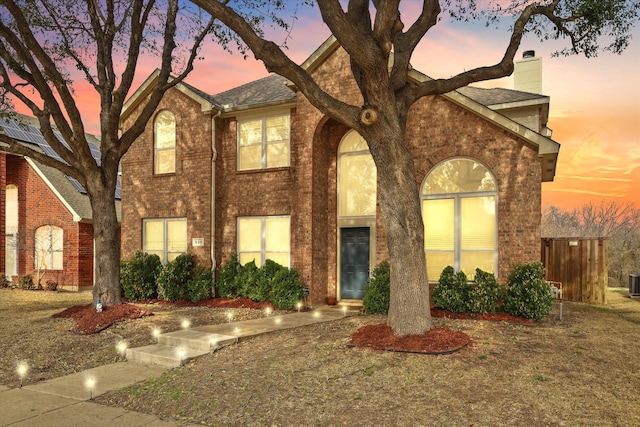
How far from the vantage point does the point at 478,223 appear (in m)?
Answer: 11.0

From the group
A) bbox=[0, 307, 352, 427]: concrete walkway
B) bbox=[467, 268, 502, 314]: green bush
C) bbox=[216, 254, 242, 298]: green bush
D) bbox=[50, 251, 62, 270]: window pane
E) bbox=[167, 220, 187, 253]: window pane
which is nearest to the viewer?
bbox=[0, 307, 352, 427]: concrete walkway

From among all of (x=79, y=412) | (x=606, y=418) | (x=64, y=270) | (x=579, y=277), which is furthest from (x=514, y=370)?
(x=64, y=270)

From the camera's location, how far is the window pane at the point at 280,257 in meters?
13.3

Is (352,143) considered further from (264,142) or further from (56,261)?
(56,261)

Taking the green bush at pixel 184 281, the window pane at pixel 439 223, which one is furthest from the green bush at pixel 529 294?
the green bush at pixel 184 281

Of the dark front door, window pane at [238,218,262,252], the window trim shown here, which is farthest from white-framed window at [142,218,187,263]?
the dark front door

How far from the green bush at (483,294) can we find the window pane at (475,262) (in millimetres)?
762

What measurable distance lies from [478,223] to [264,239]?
20.2 feet

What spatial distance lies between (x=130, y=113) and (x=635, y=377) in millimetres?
16096

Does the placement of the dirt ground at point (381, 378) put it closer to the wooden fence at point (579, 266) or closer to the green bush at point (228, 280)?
the green bush at point (228, 280)

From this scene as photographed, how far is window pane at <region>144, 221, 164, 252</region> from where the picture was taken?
1514cm

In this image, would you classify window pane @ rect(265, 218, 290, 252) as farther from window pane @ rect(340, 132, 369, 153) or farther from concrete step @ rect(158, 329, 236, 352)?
concrete step @ rect(158, 329, 236, 352)

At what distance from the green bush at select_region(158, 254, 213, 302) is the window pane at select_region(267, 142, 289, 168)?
3.86 m

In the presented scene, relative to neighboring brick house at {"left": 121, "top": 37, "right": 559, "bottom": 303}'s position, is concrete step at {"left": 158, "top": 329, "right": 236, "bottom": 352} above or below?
below
